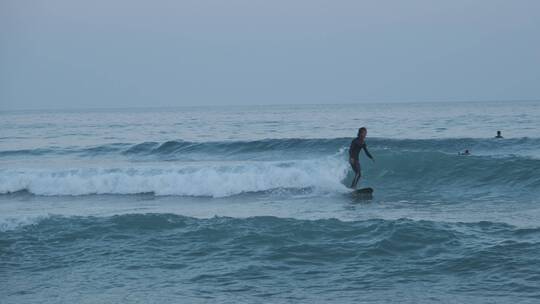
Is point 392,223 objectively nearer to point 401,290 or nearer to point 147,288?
point 401,290

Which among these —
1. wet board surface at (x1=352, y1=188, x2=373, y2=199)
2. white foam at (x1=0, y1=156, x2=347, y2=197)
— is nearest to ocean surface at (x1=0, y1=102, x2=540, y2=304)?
white foam at (x1=0, y1=156, x2=347, y2=197)

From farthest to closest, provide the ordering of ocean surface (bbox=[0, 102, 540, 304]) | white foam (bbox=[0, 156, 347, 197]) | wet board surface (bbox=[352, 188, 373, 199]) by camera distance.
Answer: white foam (bbox=[0, 156, 347, 197]) < wet board surface (bbox=[352, 188, 373, 199]) < ocean surface (bbox=[0, 102, 540, 304])

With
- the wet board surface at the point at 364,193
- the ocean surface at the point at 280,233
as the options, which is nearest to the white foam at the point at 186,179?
the ocean surface at the point at 280,233

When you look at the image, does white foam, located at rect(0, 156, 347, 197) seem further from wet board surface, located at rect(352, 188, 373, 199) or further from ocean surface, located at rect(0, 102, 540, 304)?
wet board surface, located at rect(352, 188, 373, 199)

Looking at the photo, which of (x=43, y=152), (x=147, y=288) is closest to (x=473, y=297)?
(x=147, y=288)

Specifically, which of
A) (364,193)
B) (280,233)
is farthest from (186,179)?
(280,233)

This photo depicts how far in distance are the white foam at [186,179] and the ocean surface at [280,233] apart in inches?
1.9

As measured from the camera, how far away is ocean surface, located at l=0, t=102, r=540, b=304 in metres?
7.71

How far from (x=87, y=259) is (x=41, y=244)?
139cm

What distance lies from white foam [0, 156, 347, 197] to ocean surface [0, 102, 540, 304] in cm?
5

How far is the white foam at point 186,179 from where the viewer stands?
18.0 meters

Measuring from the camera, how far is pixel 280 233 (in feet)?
33.4

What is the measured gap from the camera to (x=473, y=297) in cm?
705

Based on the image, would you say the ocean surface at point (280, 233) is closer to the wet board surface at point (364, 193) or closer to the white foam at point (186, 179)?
the white foam at point (186, 179)
